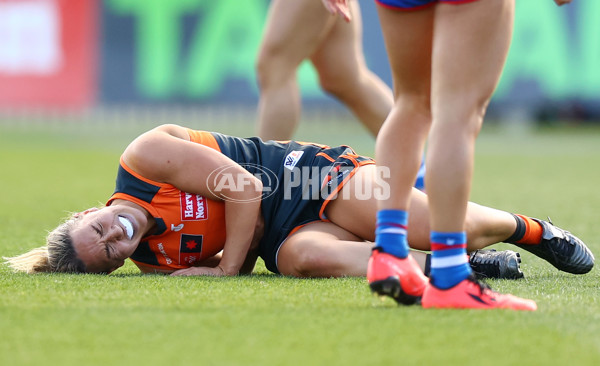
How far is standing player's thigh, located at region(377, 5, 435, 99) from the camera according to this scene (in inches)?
92.9

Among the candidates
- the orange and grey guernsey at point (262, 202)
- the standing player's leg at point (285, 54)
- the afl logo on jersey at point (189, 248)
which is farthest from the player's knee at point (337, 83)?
the afl logo on jersey at point (189, 248)

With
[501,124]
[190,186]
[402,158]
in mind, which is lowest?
[501,124]

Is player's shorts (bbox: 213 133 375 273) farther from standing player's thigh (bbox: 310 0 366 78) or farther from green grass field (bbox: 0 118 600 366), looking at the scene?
standing player's thigh (bbox: 310 0 366 78)

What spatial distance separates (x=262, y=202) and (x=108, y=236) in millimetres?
580

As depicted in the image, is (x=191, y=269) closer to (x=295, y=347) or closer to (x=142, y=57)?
(x=295, y=347)

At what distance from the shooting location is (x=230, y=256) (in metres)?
3.10

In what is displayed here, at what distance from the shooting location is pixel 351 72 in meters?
4.67

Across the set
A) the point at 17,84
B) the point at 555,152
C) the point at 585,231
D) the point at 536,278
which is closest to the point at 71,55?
the point at 17,84

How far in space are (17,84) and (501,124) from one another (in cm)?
938

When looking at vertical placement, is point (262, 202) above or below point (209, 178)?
below

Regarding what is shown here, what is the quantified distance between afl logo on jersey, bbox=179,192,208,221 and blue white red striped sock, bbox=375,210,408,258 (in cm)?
87

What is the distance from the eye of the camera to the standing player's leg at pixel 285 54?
434 cm

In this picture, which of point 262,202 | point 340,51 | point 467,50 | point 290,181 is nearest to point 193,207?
point 262,202

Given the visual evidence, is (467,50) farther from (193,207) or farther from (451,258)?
(193,207)
